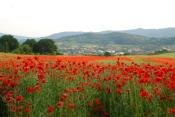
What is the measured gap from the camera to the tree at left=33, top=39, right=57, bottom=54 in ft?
158

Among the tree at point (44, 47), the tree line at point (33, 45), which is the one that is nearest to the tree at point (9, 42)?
the tree line at point (33, 45)

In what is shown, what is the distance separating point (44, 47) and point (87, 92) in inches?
1579

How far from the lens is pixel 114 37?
186625 mm

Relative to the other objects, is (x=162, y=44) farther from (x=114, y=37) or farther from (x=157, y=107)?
(x=157, y=107)

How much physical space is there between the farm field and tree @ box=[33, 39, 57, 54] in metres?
38.1

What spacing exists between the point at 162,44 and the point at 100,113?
144968mm

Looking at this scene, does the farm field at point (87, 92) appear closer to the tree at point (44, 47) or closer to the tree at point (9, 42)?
the tree at point (44, 47)

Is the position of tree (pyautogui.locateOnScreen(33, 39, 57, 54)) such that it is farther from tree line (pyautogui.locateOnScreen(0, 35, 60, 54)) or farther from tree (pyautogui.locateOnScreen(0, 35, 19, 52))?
tree (pyautogui.locateOnScreen(0, 35, 19, 52))

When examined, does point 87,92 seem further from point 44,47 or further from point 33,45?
point 33,45

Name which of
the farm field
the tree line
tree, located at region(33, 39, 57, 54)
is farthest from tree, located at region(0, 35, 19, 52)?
the farm field

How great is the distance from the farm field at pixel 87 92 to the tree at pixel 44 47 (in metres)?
38.1

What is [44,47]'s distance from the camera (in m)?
48.4

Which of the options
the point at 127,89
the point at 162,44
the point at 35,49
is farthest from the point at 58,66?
the point at 162,44

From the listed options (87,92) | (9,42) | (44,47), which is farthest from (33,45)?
(87,92)
